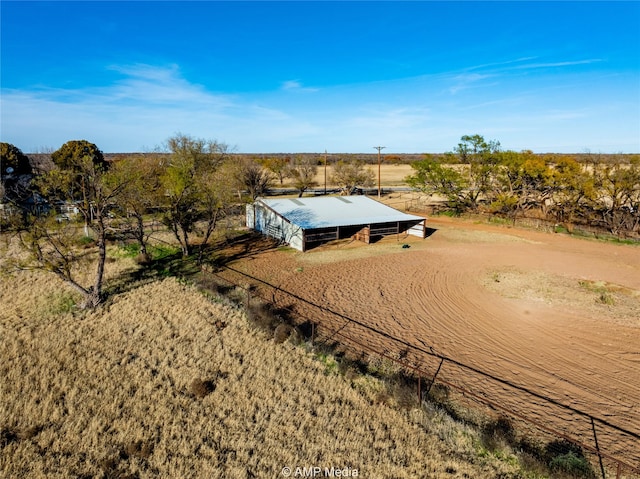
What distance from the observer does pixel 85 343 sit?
47.4 feet

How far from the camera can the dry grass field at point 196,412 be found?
28.3ft

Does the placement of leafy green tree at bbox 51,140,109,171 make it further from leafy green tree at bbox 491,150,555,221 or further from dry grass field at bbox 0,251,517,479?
leafy green tree at bbox 491,150,555,221

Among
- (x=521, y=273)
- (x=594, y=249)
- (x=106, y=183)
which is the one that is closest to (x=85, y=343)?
(x=106, y=183)

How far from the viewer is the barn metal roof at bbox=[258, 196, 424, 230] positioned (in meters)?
27.8

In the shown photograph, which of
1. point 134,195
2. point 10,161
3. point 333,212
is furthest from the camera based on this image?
point 10,161

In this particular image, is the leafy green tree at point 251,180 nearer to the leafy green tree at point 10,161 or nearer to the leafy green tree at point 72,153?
the leafy green tree at point 72,153

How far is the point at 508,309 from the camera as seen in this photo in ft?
54.8

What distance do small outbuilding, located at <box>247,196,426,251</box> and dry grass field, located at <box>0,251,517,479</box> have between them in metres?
12.3

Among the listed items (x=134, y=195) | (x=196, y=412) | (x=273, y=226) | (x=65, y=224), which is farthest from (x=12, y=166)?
(x=196, y=412)

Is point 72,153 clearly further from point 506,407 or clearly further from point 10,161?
point 506,407

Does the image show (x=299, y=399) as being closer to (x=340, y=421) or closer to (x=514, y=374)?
(x=340, y=421)

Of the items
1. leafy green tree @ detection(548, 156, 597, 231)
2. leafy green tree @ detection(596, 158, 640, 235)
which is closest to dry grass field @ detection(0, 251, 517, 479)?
leafy green tree @ detection(548, 156, 597, 231)

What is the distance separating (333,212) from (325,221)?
2.64 m

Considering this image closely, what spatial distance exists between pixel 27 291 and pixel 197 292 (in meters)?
9.63
